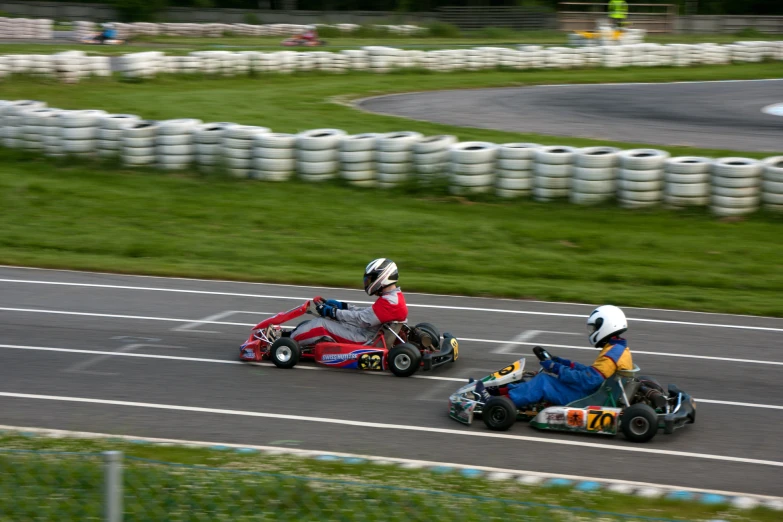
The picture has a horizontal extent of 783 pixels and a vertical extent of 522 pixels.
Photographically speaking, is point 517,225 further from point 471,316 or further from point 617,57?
point 617,57

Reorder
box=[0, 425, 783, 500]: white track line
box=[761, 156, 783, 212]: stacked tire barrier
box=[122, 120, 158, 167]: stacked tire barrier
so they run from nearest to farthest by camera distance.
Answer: box=[0, 425, 783, 500]: white track line
box=[761, 156, 783, 212]: stacked tire barrier
box=[122, 120, 158, 167]: stacked tire barrier

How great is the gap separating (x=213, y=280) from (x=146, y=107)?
10.9 m

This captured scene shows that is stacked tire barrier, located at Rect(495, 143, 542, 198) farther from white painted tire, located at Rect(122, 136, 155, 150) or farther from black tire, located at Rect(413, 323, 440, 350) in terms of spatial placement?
black tire, located at Rect(413, 323, 440, 350)

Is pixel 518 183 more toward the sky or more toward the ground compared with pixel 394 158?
Result: more toward the ground

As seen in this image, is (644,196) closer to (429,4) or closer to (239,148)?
(239,148)

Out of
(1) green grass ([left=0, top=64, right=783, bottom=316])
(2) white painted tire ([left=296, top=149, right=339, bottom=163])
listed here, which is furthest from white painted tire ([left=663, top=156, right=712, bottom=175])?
(2) white painted tire ([left=296, top=149, right=339, bottom=163])

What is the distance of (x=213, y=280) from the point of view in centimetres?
1510

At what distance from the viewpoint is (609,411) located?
8.94m

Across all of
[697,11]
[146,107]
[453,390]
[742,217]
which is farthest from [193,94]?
[697,11]

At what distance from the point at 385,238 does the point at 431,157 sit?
2.56 m

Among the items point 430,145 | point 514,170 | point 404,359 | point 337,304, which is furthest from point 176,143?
point 404,359

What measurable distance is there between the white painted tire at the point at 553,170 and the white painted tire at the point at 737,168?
2508 mm

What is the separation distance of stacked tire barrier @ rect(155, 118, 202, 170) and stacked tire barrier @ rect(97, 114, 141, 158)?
0.78 meters

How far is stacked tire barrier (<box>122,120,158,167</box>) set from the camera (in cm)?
2025
